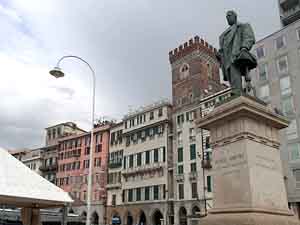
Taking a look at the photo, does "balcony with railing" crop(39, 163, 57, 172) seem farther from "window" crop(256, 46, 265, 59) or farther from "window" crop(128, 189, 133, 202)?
"window" crop(256, 46, 265, 59)

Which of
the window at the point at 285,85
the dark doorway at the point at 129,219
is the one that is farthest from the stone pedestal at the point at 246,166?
the dark doorway at the point at 129,219

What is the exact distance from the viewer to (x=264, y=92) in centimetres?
4359

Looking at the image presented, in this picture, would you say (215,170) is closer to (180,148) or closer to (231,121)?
(231,121)

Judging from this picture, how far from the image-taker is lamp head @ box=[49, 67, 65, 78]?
1814 cm

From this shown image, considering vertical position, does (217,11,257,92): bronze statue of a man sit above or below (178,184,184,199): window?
above

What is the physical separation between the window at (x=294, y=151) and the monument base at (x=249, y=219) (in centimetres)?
3209

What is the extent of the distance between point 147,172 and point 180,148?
7504 mm

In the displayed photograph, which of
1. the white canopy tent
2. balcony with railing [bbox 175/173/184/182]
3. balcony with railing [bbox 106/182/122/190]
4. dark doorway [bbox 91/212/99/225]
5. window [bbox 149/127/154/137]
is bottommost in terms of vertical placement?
dark doorway [bbox 91/212/99/225]

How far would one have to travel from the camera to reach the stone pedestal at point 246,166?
7.94m

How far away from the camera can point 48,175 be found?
75.1 metres

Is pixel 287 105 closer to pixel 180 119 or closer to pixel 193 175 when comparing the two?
pixel 193 175

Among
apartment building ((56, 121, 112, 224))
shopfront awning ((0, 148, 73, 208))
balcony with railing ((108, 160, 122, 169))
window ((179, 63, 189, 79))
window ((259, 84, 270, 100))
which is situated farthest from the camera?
apartment building ((56, 121, 112, 224))

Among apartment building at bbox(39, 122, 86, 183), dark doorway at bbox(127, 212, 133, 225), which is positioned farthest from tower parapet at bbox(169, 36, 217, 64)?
apartment building at bbox(39, 122, 86, 183)

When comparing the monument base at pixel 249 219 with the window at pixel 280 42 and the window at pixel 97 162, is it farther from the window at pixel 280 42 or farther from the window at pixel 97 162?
the window at pixel 97 162
